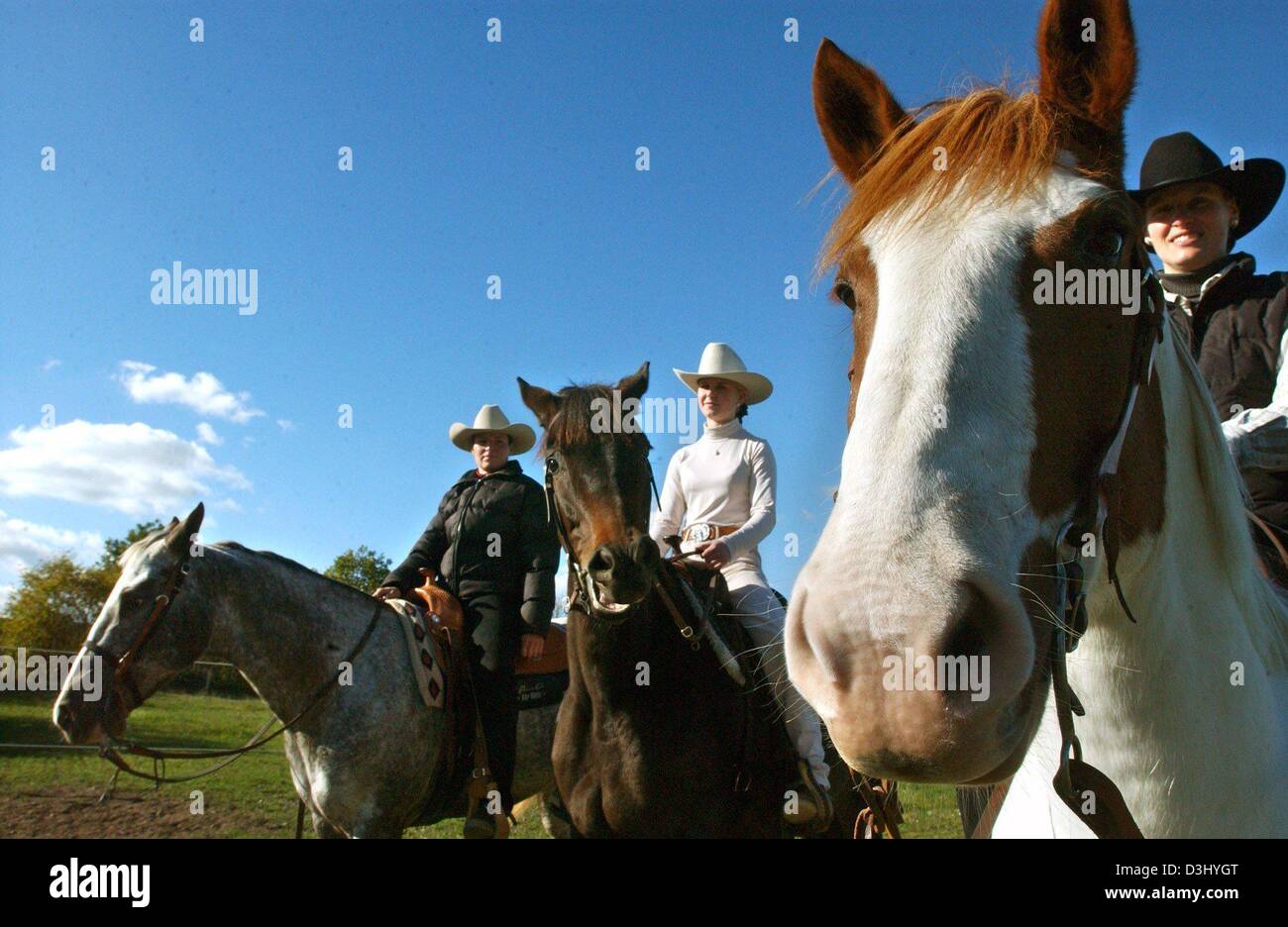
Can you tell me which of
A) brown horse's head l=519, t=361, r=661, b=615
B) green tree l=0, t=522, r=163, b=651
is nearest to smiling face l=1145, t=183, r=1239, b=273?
brown horse's head l=519, t=361, r=661, b=615

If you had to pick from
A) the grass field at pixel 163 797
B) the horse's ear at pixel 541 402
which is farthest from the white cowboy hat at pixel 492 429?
the grass field at pixel 163 797

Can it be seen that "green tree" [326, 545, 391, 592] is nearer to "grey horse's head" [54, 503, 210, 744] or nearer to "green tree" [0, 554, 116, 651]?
"green tree" [0, 554, 116, 651]

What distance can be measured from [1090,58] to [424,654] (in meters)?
5.49

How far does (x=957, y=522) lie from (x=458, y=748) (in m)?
5.51

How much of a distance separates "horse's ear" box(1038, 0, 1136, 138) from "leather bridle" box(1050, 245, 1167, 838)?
1.28ft

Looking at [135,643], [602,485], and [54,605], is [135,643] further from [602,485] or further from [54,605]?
[54,605]

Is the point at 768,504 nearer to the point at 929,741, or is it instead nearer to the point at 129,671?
the point at 929,741

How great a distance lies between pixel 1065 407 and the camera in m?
1.56

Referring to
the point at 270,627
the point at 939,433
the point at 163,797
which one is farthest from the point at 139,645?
the point at 163,797

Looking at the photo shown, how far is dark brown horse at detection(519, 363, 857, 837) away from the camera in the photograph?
171 inches

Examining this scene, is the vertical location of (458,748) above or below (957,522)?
below

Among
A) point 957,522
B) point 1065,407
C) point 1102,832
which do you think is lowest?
point 1102,832
